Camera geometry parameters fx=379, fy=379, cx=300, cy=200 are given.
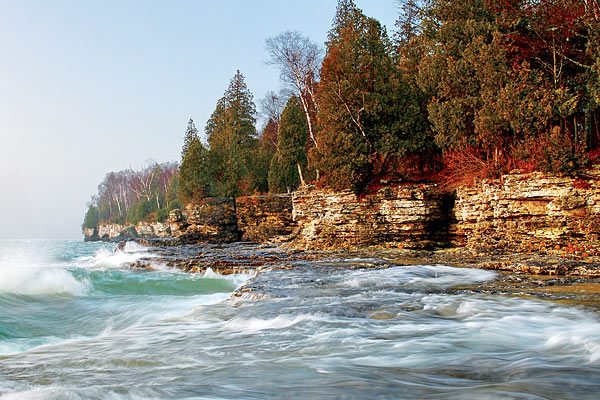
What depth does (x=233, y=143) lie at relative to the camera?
38.1 meters

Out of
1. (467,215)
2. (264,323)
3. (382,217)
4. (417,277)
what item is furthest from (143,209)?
(264,323)

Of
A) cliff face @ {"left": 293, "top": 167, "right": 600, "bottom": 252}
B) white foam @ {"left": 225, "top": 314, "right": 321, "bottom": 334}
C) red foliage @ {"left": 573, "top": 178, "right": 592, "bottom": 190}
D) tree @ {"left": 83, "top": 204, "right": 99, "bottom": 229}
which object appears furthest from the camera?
tree @ {"left": 83, "top": 204, "right": 99, "bottom": 229}

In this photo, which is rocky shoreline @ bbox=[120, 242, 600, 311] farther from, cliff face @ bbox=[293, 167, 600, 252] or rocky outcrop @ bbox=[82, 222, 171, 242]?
rocky outcrop @ bbox=[82, 222, 171, 242]

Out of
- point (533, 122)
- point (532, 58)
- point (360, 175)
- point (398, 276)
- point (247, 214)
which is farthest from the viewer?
point (247, 214)

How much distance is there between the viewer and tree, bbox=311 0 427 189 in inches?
688

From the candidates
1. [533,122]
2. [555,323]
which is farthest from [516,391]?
[533,122]

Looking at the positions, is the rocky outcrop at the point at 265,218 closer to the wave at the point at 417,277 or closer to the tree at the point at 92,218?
the wave at the point at 417,277

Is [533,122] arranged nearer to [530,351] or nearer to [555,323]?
[555,323]

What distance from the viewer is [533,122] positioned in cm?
1285

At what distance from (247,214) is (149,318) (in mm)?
23230

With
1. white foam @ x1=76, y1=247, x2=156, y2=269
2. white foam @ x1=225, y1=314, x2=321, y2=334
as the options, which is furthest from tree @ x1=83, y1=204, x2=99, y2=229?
white foam @ x1=225, y1=314, x2=321, y2=334

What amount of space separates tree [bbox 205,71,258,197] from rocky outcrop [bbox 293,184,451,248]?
726 inches

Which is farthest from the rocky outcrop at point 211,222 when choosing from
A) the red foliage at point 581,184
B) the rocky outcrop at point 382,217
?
the red foliage at point 581,184

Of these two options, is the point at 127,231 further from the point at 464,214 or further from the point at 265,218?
the point at 464,214
